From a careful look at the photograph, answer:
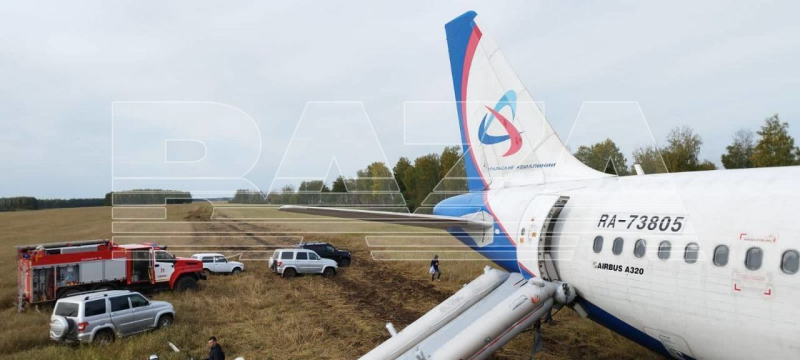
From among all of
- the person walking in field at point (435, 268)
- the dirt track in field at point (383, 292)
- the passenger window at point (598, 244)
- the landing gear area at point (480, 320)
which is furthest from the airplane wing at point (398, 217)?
the person walking in field at point (435, 268)

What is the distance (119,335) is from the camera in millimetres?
14023

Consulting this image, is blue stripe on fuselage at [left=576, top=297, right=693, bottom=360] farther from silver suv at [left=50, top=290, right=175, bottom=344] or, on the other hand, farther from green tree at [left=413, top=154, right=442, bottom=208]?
green tree at [left=413, top=154, right=442, bottom=208]

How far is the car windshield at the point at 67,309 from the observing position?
45.2 feet

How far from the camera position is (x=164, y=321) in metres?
15.3

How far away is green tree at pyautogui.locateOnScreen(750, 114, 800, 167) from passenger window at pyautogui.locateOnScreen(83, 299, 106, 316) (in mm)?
40493

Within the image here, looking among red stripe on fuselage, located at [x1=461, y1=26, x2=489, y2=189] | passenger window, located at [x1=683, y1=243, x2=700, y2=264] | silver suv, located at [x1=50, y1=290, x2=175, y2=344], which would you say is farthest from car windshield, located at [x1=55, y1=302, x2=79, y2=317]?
passenger window, located at [x1=683, y1=243, x2=700, y2=264]

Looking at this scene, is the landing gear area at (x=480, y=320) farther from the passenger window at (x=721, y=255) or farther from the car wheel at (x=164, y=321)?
the car wheel at (x=164, y=321)

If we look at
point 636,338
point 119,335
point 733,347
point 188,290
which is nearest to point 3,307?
point 188,290

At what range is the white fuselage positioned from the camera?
682cm

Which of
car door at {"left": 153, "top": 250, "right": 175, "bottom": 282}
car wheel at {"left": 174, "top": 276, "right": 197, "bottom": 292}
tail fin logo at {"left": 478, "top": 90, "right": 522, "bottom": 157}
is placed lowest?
car wheel at {"left": 174, "top": 276, "right": 197, "bottom": 292}

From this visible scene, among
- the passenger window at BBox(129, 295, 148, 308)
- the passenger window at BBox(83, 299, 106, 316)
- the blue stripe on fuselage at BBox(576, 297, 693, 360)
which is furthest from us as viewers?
the passenger window at BBox(129, 295, 148, 308)

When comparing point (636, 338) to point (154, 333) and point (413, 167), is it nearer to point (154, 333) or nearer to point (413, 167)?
point (154, 333)

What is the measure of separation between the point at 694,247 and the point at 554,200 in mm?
3482

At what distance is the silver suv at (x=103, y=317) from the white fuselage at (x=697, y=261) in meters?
12.6
